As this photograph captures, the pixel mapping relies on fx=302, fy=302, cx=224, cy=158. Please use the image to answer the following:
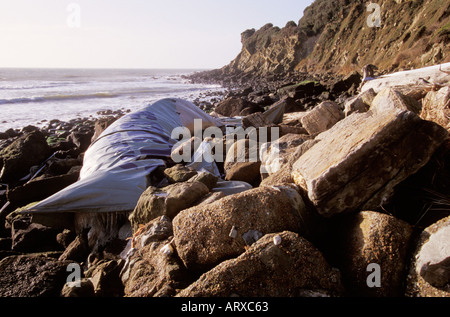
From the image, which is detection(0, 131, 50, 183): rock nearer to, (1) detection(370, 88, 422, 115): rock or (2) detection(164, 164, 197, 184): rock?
(2) detection(164, 164, 197, 184): rock

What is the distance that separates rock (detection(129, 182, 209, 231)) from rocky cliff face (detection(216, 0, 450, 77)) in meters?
16.1

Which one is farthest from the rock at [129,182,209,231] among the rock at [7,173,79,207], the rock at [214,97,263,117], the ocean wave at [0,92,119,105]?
the ocean wave at [0,92,119,105]

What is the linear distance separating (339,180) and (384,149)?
384mm

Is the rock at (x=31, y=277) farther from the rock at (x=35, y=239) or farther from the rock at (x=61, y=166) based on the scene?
the rock at (x=61, y=166)

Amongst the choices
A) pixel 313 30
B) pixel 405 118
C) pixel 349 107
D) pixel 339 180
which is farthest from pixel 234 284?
pixel 313 30

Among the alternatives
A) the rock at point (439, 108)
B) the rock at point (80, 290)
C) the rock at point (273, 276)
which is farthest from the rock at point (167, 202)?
the rock at point (439, 108)

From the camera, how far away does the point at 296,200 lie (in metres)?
2.29

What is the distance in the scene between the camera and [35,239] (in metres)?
3.86

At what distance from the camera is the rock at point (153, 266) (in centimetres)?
209

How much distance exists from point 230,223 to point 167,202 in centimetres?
100

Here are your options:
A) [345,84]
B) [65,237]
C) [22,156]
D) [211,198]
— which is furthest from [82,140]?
[345,84]

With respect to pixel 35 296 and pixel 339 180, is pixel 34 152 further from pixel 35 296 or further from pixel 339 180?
pixel 339 180

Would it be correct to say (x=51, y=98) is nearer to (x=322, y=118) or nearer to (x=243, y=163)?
(x=243, y=163)
